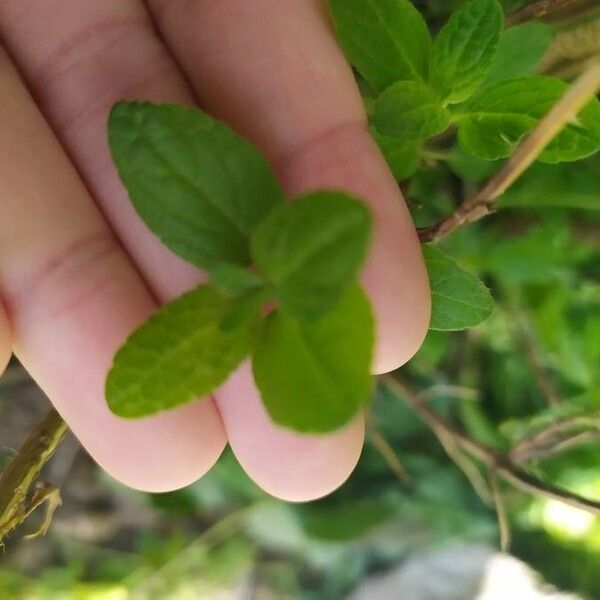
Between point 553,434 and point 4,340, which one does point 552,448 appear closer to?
point 553,434

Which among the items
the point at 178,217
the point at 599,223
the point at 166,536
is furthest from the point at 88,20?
the point at 166,536

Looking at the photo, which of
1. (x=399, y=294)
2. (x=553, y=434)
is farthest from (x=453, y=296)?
(x=553, y=434)

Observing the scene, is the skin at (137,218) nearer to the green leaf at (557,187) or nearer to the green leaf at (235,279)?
the green leaf at (235,279)

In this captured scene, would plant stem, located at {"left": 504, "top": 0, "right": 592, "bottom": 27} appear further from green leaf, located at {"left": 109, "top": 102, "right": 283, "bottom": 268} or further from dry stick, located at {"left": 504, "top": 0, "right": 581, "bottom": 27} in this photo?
green leaf, located at {"left": 109, "top": 102, "right": 283, "bottom": 268}

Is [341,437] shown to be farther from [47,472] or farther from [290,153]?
[47,472]

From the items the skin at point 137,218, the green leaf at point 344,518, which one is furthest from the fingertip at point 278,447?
the green leaf at point 344,518

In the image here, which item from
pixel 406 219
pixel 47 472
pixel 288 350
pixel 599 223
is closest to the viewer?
pixel 288 350
